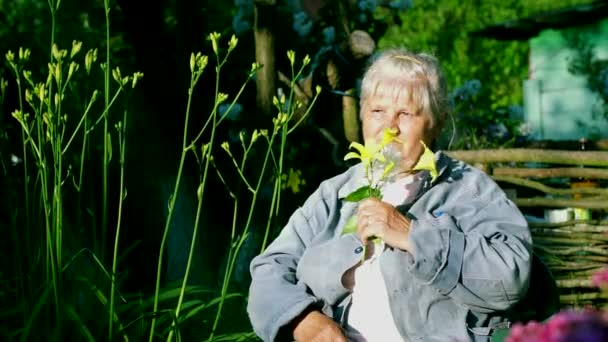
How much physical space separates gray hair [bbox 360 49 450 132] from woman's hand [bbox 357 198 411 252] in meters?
0.36

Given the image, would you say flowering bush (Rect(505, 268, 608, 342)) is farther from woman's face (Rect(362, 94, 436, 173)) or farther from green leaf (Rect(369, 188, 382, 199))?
woman's face (Rect(362, 94, 436, 173))

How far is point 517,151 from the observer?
14.8 ft

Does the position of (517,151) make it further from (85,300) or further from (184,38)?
(85,300)

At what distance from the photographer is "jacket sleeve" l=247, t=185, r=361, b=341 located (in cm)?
259

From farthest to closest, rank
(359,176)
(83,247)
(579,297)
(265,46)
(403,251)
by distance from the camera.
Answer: (265,46), (579,297), (83,247), (359,176), (403,251)

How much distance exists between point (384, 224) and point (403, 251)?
0.10 meters

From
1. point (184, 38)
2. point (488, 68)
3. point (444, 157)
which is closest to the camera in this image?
point (444, 157)

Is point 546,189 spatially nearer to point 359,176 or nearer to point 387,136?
point 359,176

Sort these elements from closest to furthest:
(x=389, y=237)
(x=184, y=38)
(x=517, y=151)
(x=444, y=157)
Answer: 1. (x=389, y=237)
2. (x=444, y=157)
3. (x=517, y=151)
4. (x=184, y=38)

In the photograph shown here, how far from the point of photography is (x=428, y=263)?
2422mm

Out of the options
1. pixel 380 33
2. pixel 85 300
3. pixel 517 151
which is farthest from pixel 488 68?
pixel 85 300

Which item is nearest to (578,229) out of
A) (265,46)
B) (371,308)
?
(265,46)

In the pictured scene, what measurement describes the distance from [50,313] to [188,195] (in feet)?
5.63

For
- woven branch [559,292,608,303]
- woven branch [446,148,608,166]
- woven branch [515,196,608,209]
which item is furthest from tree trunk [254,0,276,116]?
woven branch [559,292,608,303]
